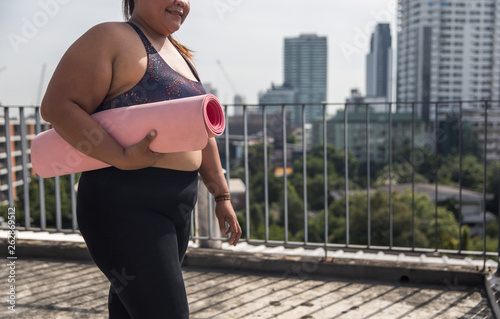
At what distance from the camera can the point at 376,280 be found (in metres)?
3.11

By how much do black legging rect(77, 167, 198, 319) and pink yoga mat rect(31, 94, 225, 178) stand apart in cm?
7

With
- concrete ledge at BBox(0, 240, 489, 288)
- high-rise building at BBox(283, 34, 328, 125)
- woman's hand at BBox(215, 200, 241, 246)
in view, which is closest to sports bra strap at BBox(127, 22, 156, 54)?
woman's hand at BBox(215, 200, 241, 246)

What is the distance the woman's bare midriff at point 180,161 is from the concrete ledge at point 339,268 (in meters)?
1.89

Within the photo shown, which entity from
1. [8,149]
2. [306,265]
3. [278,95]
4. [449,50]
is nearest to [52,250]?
[8,149]

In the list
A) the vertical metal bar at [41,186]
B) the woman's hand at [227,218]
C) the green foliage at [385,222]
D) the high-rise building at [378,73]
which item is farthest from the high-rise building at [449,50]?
the woman's hand at [227,218]

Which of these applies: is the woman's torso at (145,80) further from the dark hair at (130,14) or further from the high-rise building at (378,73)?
the high-rise building at (378,73)

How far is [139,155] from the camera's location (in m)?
1.21

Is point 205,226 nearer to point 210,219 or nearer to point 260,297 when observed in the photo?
point 210,219

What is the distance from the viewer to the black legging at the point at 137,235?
4.10 ft

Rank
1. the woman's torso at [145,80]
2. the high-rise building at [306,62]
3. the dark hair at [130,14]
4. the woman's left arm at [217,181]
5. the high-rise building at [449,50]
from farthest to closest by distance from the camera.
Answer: the high-rise building at [306,62] → the high-rise building at [449,50] → the woman's left arm at [217,181] → the dark hair at [130,14] → the woman's torso at [145,80]

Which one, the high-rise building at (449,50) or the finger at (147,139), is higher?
the high-rise building at (449,50)

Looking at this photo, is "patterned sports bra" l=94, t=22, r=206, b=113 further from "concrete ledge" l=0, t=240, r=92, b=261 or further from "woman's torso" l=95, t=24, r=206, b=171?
"concrete ledge" l=0, t=240, r=92, b=261

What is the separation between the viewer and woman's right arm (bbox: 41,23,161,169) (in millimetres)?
1223

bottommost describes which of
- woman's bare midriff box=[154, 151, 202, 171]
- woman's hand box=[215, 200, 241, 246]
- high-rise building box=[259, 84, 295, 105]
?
woman's hand box=[215, 200, 241, 246]
